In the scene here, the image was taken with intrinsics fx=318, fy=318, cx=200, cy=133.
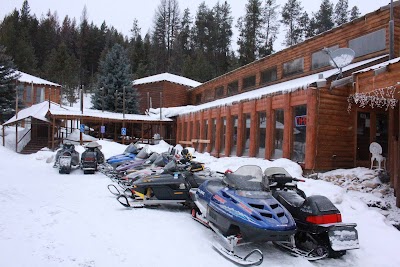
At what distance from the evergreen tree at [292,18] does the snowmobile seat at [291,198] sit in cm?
3809

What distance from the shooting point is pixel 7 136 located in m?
21.6

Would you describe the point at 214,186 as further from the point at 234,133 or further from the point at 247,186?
the point at 234,133

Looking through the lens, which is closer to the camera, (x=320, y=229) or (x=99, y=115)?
(x=320, y=229)

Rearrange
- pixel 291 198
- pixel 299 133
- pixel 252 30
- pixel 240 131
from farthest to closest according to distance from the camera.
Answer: pixel 252 30
pixel 240 131
pixel 299 133
pixel 291 198

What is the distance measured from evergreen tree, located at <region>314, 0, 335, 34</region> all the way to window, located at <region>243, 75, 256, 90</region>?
23.5 metres

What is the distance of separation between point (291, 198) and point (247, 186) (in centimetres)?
86

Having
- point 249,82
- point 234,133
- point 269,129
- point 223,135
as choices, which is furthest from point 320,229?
point 249,82

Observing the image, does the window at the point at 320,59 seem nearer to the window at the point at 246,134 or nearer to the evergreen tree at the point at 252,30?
the window at the point at 246,134

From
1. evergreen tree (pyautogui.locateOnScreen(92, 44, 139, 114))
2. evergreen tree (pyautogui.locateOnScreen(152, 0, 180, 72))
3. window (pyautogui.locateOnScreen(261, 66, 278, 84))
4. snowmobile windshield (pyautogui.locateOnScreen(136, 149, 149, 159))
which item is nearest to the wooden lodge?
window (pyautogui.locateOnScreen(261, 66, 278, 84))

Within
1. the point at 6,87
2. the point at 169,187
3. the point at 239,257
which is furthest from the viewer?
the point at 6,87

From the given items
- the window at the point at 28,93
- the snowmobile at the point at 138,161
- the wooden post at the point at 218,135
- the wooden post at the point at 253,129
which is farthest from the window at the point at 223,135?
the window at the point at 28,93

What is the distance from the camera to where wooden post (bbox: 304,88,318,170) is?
9.34 m

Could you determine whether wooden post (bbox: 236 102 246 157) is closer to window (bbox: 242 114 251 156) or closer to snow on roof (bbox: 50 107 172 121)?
window (bbox: 242 114 251 156)

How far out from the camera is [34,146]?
2020 centimetres
